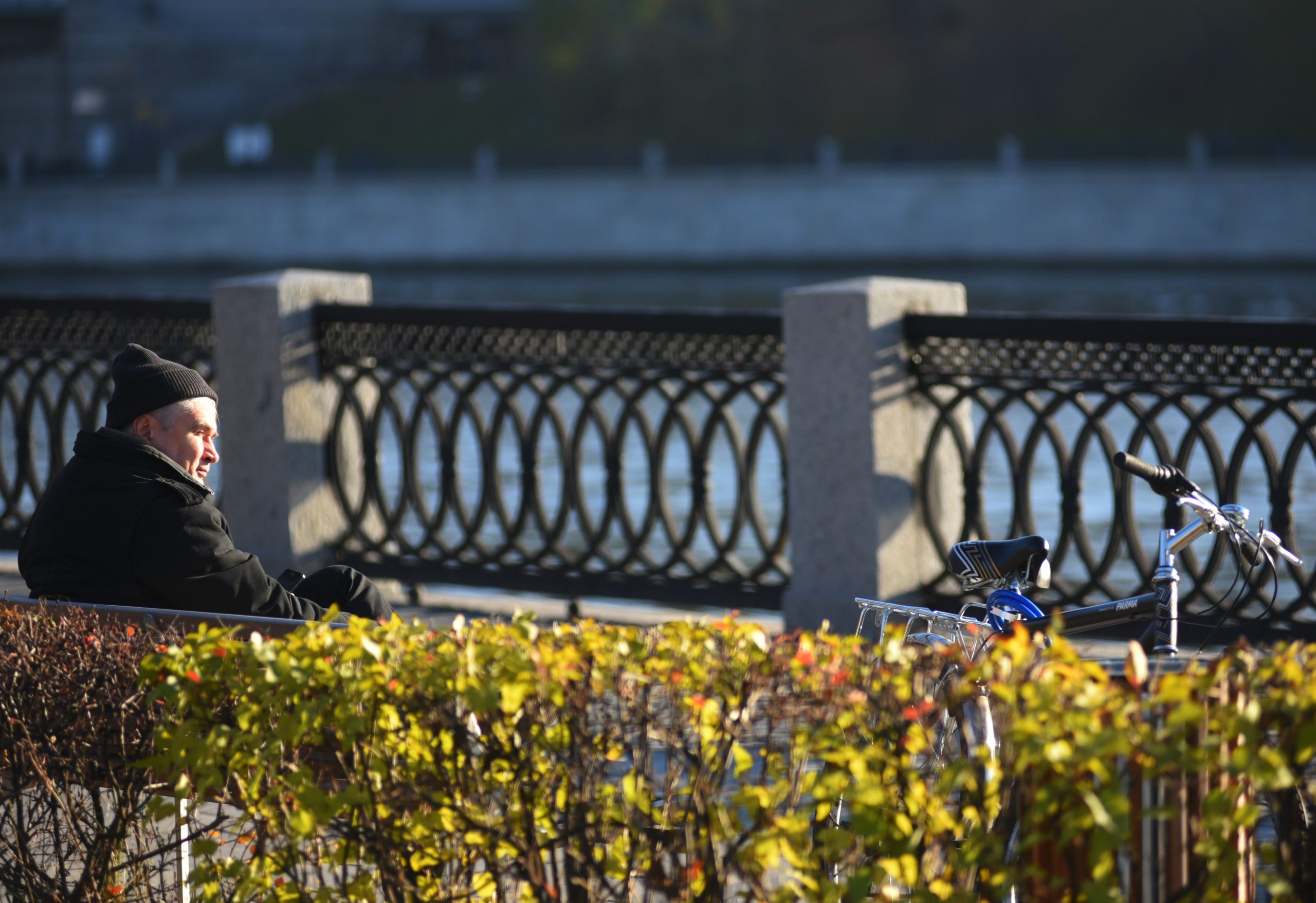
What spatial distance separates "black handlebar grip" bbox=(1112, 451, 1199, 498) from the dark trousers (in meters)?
1.78

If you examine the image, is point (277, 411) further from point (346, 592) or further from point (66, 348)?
point (346, 592)

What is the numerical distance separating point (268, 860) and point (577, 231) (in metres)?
49.0

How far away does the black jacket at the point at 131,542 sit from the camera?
3.78 metres

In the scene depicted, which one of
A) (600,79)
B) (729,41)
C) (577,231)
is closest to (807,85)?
(729,41)

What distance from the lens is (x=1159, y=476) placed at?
3.74 meters

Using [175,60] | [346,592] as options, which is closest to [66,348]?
[346,592]

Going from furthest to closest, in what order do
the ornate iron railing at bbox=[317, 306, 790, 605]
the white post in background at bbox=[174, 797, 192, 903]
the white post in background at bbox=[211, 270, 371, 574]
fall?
the white post in background at bbox=[211, 270, 371, 574]
the ornate iron railing at bbox=[317, 306, 790, 605]
the white post in background at bbox=[174, 797, 192, 903]

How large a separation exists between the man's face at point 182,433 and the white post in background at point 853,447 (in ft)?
9.91

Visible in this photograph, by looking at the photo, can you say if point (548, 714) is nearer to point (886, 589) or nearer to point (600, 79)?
point (886, 589)

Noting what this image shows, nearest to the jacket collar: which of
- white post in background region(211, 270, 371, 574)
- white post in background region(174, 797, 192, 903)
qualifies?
white post in background region(174, 797, 192, 903)

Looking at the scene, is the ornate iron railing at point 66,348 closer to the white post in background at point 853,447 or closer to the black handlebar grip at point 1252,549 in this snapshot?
the white post in background at point 853,447

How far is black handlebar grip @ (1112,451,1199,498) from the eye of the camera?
371 centimetres

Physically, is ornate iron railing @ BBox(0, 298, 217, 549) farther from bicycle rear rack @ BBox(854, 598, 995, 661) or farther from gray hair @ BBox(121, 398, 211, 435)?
bicycle rear rack @ BBox(854, 598, 995, 661)

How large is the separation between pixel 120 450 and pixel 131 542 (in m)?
0.21
